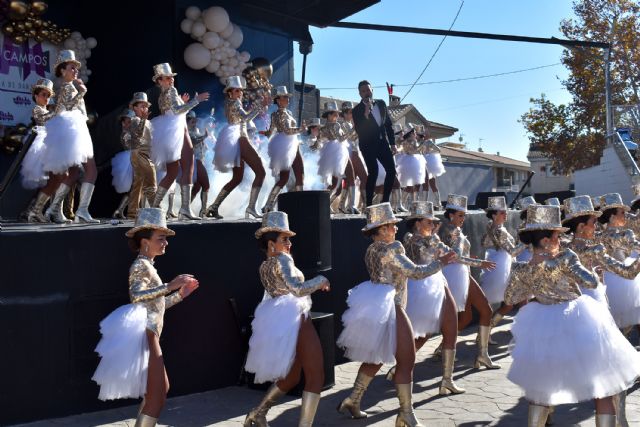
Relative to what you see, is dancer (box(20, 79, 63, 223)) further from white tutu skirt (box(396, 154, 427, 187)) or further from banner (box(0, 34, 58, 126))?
white tutu skirt (box(396, 154, 427, 187))

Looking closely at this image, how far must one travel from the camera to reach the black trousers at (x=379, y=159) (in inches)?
451

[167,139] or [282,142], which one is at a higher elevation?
[282,142]

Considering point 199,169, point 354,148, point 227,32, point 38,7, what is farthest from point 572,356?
point 38,7

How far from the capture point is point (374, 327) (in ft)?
21.2

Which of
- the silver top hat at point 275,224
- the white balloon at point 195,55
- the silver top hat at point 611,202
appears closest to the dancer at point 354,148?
the white balloon at point 195,55

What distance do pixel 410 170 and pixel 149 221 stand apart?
8995 millimetres

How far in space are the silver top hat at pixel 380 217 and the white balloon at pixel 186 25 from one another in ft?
24.5

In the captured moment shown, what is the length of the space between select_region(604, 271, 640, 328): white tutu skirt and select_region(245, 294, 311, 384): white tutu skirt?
13.3ft

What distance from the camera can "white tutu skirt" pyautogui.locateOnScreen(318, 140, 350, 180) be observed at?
1198cm

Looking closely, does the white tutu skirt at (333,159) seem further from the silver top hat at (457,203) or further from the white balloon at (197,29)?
the white balloon at (197,29)

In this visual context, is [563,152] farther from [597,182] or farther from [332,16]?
[332,16]

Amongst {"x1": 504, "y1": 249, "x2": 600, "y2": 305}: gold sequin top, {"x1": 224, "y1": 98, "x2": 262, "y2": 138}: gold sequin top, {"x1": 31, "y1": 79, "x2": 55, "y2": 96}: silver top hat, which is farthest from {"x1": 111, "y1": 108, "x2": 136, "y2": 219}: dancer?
{"x1": 504, "y1": 249, "x2": 600, "y2": 305}: gold sequin top

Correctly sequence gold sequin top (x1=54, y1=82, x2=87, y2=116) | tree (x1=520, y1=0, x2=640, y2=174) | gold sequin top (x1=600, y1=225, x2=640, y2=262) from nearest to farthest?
gold sequin top (x1=54, y1=82, x2=87, y2=116)
gold sequin top (x1=600, y1=225, x2=640, y2=262)
tree (x1=520, y1=0, x2=640, y2=174)

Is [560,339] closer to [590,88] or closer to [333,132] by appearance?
[333,132]
